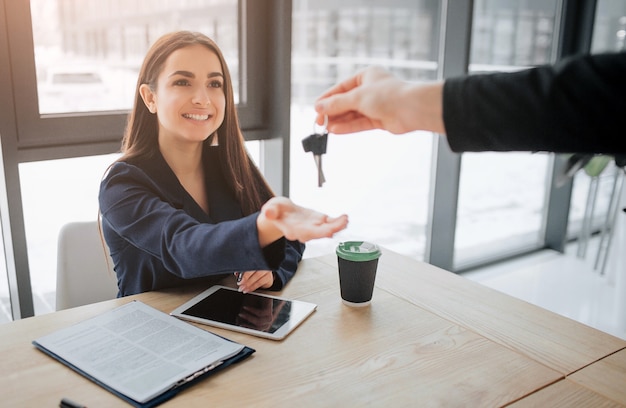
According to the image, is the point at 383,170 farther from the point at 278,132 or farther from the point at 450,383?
the point at 450,383

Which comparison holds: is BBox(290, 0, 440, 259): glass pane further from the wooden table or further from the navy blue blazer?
the wooden table

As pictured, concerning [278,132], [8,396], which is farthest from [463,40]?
[8,396]

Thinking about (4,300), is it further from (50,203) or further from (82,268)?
(82,268)

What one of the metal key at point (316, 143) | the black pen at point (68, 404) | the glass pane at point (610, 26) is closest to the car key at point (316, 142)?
the metal key at point (316, 143)

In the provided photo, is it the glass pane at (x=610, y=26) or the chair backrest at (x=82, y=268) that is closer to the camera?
the chair backrest at (x=82, y=268)

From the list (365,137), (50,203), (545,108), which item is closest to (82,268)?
(50,203)

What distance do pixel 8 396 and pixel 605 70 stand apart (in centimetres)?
106

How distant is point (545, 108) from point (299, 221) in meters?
0.47

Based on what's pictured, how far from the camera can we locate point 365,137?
3.31 m

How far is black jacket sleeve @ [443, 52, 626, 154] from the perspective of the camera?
761mm

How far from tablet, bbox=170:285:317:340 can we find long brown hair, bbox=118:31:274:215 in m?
0.37

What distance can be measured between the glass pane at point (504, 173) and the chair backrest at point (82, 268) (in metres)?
2.31

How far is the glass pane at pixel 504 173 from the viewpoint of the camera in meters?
3.55

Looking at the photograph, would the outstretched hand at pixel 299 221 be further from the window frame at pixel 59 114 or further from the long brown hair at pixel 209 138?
the window frame at pixel 59 114
